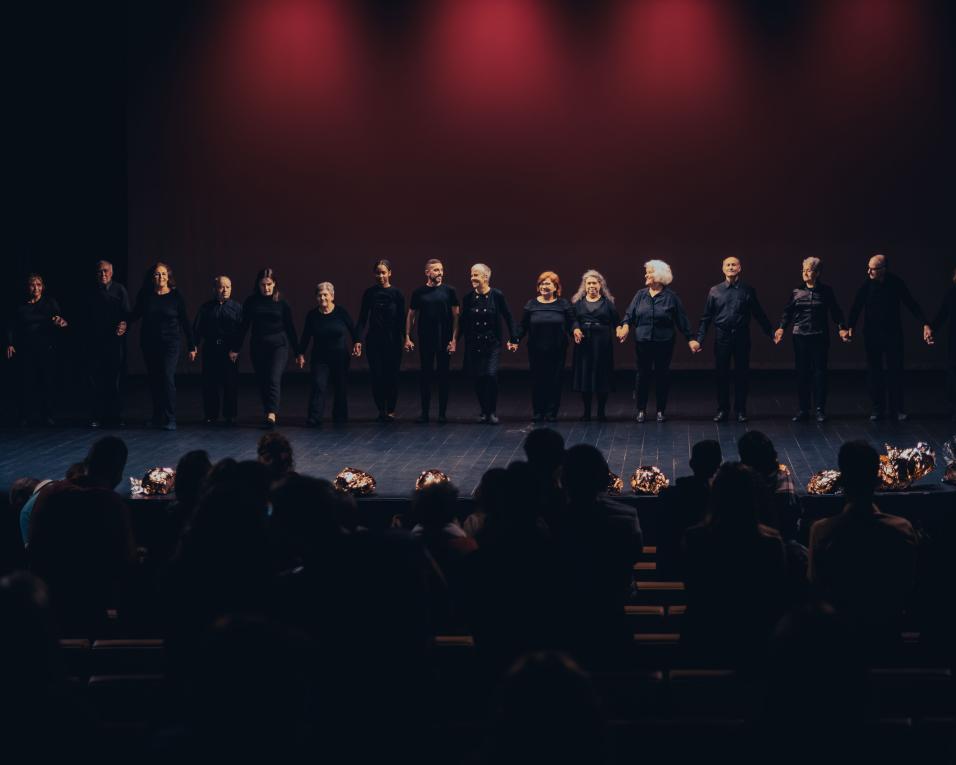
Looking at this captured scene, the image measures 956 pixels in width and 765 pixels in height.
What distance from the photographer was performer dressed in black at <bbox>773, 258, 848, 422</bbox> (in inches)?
454

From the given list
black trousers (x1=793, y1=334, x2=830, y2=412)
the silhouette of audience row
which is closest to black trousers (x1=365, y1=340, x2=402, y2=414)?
black trousers (x1=793, y1=334, x2=830, y2=412)

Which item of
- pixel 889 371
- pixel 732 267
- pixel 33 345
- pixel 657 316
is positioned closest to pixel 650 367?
pixel 657 316

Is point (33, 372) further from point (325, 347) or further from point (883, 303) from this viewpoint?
point (883, 303)

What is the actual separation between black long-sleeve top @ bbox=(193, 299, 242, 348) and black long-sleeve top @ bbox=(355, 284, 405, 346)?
1124 millimetres

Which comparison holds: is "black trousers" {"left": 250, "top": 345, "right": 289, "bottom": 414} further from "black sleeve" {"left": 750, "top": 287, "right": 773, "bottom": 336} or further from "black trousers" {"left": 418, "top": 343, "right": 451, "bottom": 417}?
"black sleeve" {"left": 750, "top": 287, "right": 773, "bottom": 336}

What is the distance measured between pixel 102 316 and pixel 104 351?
32 cm

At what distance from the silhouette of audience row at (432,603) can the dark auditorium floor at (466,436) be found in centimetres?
367

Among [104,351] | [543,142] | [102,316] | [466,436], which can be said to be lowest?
[466,436]

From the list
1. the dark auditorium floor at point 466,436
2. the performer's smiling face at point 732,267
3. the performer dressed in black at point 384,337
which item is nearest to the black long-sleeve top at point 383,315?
the performer dressed in black at point 384,337

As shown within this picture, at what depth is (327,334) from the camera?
11719 millimetres

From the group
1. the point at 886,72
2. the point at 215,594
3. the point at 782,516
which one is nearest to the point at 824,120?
the point at 886,72

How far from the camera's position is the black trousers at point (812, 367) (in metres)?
11.5

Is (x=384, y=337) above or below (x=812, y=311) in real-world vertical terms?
below

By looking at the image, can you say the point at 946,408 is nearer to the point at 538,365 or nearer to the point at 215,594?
the point at 538,365
